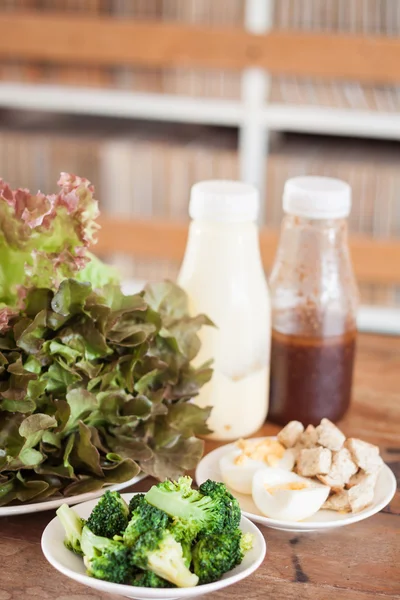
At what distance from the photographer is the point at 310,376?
1262mm

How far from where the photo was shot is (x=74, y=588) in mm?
906

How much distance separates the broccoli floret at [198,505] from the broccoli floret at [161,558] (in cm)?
4

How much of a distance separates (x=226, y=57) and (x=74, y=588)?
1.98 m

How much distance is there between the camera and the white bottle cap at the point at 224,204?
118 centimetres

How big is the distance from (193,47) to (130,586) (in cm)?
207

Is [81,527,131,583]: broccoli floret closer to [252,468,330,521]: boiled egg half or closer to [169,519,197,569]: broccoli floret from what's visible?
[169,519,197,569]: broccoli floret

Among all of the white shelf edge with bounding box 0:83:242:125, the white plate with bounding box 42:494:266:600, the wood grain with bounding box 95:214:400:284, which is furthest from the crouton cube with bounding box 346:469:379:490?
the white shelf edge with bounding box 0:83:242:125

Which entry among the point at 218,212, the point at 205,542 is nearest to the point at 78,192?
the point at 218,212

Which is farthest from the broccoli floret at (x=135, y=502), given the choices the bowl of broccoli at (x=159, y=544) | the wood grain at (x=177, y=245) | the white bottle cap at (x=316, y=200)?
the wood grain at (x=177, y=245)

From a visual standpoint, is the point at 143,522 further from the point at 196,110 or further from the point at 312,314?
the point at 196,110

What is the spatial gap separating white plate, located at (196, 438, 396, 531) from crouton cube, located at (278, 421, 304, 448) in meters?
0.09

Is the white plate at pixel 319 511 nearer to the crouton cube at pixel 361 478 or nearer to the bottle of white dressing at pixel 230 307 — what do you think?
the crouton cube at pixel 361 478

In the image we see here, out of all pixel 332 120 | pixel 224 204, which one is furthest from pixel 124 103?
pixel 224 204

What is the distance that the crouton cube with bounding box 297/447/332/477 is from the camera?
3.42 ft
